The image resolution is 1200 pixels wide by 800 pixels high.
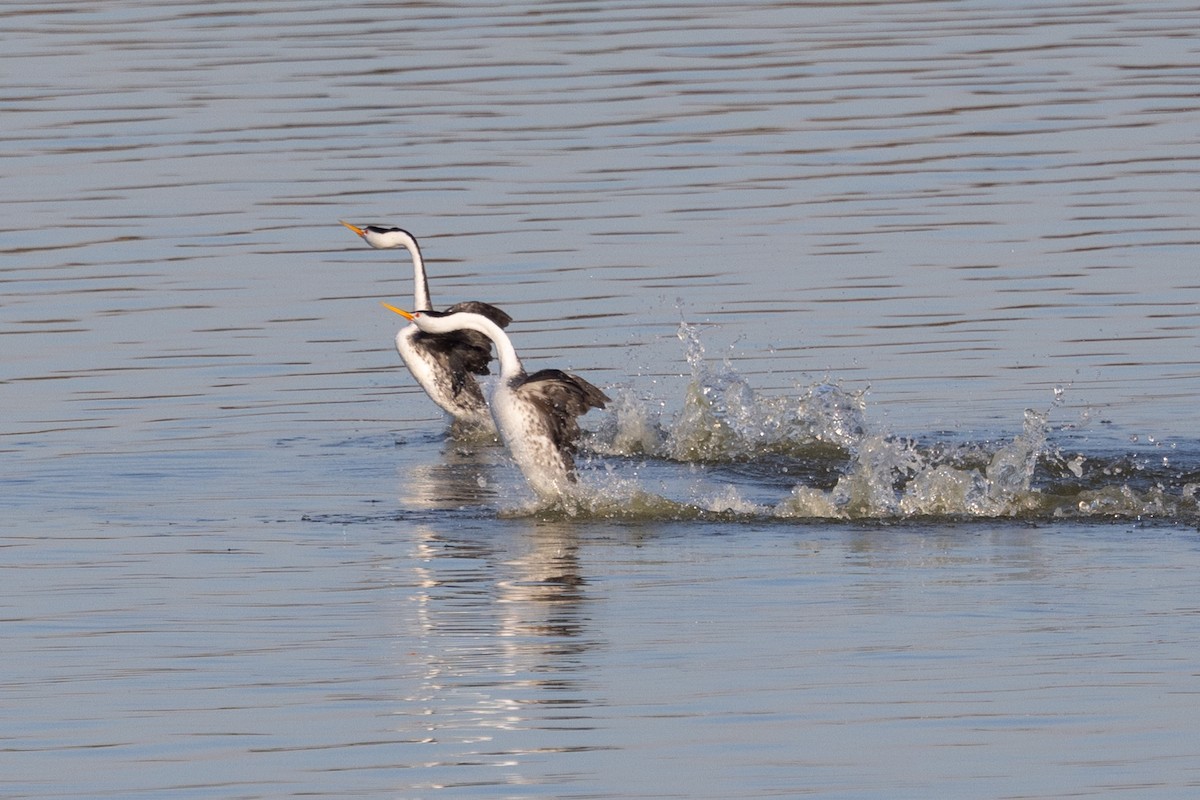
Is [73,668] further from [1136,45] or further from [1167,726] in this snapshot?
[1136,45]

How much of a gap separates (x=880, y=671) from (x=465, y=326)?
12.7 feet

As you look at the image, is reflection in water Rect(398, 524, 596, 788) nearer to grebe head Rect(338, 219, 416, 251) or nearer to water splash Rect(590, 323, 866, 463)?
water splash Rect(590, 323, 866, 463)

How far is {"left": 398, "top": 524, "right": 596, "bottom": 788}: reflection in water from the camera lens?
8.06 m

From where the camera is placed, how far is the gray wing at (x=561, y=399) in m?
12.0

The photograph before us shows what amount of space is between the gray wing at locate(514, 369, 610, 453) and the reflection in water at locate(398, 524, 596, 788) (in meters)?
0.64

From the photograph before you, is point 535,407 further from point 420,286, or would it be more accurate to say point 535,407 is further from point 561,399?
point 420,286

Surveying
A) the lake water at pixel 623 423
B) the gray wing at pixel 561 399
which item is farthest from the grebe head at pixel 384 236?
the gray wing at pixel 561 399

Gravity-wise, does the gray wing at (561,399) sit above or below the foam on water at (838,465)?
above

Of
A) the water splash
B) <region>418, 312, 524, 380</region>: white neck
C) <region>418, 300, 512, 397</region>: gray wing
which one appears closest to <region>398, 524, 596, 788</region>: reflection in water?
<region>418, 312, 524, 380</region>: white neck

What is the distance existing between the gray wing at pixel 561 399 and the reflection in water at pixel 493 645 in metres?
0.64

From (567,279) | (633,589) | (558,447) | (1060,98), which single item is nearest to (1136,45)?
(1060,98)

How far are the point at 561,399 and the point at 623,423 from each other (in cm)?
172

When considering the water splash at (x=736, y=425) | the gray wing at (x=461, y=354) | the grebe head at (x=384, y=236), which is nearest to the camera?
the water splash at (x=736, y=425)

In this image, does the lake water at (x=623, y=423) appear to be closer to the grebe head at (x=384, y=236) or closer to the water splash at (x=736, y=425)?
the water splash at (x=736, y=425)
